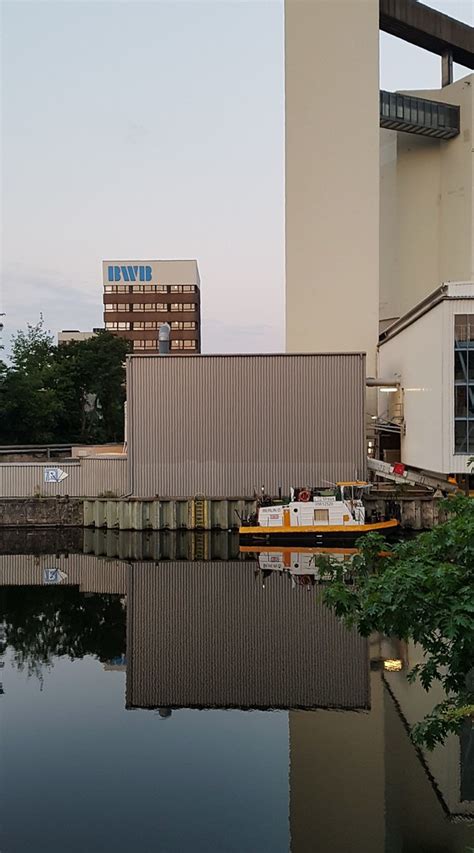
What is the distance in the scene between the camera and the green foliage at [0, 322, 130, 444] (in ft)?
183

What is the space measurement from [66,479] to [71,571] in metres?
9.84

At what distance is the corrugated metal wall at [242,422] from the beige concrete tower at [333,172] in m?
13.9

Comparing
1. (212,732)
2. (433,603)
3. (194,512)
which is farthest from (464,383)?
(433,603)

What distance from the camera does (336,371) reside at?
35156 millimetres

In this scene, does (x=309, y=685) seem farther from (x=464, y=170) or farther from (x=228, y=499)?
(x=464, y=170)

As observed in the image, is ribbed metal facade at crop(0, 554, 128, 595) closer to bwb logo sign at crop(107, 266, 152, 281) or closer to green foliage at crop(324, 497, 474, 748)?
green foliage at crop(324, 497, 474, 748)

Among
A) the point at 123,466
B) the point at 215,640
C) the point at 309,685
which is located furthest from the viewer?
the point at 123,466

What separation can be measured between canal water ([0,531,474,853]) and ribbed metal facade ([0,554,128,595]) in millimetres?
1248

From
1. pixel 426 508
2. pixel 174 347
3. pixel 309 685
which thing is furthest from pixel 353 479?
pixel 174 347

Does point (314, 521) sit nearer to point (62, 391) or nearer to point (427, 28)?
point (62, 391)

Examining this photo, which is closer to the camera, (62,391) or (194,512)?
(194,512)

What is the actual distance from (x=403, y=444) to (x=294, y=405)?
23.0ft

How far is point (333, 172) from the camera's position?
1911 inches

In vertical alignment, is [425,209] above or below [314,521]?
above
